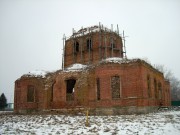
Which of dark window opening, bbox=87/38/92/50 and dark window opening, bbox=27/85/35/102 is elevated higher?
dark window opening, bbox=87/38/92/50

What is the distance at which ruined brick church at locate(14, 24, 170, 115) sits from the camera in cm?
2083

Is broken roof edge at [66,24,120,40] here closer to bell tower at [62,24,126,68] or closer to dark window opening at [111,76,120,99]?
bell tower at [62,24,126,68]

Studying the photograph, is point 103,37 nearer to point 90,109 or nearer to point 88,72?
point 88,72

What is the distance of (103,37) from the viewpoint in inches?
1167

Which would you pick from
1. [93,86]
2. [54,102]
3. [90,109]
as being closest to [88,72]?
[93,86]

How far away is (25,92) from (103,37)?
12.4m

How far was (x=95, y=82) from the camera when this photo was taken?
22.1 m

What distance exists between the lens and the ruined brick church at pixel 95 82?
20.8m

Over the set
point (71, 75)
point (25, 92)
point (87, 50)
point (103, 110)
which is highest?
point (87, 50)

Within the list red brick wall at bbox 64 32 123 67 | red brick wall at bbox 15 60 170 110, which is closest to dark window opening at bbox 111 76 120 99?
red brick wall at bbox 15 60 170 110

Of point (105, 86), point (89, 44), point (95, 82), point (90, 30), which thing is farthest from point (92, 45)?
point (105, 86)

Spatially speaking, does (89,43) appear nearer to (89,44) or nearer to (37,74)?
(89,44)

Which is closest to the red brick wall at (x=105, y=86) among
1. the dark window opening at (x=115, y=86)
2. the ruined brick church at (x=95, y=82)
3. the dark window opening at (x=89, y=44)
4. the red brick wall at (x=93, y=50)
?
the ruined brick church at (x=95, y=82)

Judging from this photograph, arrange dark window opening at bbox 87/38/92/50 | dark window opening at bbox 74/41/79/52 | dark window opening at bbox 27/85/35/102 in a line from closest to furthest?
dark window opening at bbox 27/85/35/102
dark window opening at bbox 87/38/92/50
dark window opening at bbox 74/41/79/52
